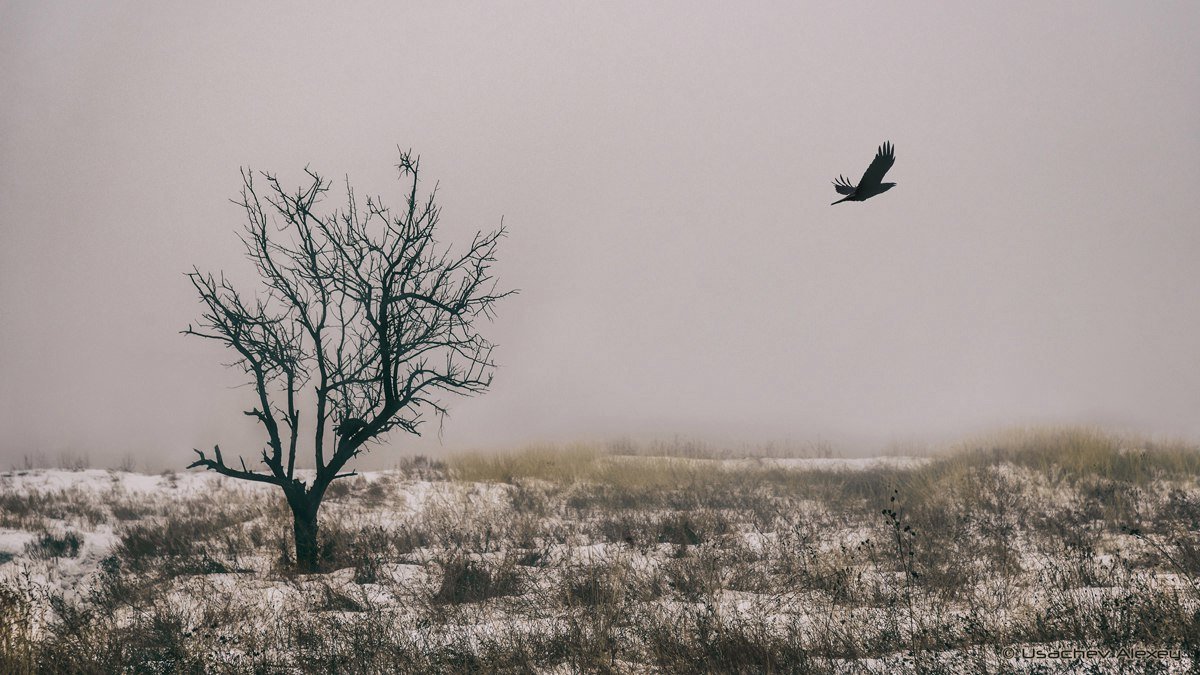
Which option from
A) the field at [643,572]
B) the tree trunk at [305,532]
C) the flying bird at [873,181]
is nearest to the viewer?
the flying bird at [873,181]

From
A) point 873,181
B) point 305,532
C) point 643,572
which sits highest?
point 873,181

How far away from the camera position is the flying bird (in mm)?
3622

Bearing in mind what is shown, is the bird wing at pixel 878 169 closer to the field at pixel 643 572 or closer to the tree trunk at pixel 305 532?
the field at pixel 643 572

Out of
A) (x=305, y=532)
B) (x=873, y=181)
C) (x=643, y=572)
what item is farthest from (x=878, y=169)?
(x=305, y=532)

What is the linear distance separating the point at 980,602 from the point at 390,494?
43.2ft

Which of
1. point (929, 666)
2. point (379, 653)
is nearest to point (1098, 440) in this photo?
point (929, 666)

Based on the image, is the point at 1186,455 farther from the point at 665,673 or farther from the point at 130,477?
the point at 130,477

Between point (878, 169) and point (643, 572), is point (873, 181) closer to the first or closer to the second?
point (878, 169)

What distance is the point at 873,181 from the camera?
145 inches

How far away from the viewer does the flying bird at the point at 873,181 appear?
3.62 meters

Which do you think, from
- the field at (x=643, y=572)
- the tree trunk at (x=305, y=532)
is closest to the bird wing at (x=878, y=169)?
the field at (x=643, y=572)

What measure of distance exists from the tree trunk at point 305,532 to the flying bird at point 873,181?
A: 850 cm

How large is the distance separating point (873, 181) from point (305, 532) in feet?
29.2

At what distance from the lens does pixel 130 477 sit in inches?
824
